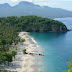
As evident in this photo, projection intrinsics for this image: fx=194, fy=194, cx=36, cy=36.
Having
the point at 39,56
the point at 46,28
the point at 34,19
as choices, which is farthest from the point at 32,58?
the point at 34,19

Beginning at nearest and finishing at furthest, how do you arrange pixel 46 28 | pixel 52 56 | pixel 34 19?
pixel 52 56 < pixel 46 28 < pixel 34 19

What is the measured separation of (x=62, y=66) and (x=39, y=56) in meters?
11.1

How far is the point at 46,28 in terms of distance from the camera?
117562 mm

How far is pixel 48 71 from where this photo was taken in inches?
1676

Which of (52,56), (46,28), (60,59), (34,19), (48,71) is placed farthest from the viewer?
(34,19)

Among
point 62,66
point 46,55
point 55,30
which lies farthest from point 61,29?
point 62,66

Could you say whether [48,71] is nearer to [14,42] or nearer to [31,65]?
[31,65]

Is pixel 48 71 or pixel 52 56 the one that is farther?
pixel 52 56

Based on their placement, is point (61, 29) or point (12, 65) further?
point (61, 29)

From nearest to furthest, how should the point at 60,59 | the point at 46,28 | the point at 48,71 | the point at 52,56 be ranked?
the point at 48,71 → the point at 60,59 → the point at 52,56 → the point at 46,28

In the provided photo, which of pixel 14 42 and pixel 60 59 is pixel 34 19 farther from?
pixel 60 59

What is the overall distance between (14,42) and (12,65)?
26.3 metres

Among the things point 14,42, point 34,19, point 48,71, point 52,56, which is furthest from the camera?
point 34,19

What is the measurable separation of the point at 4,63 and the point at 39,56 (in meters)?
14.3
